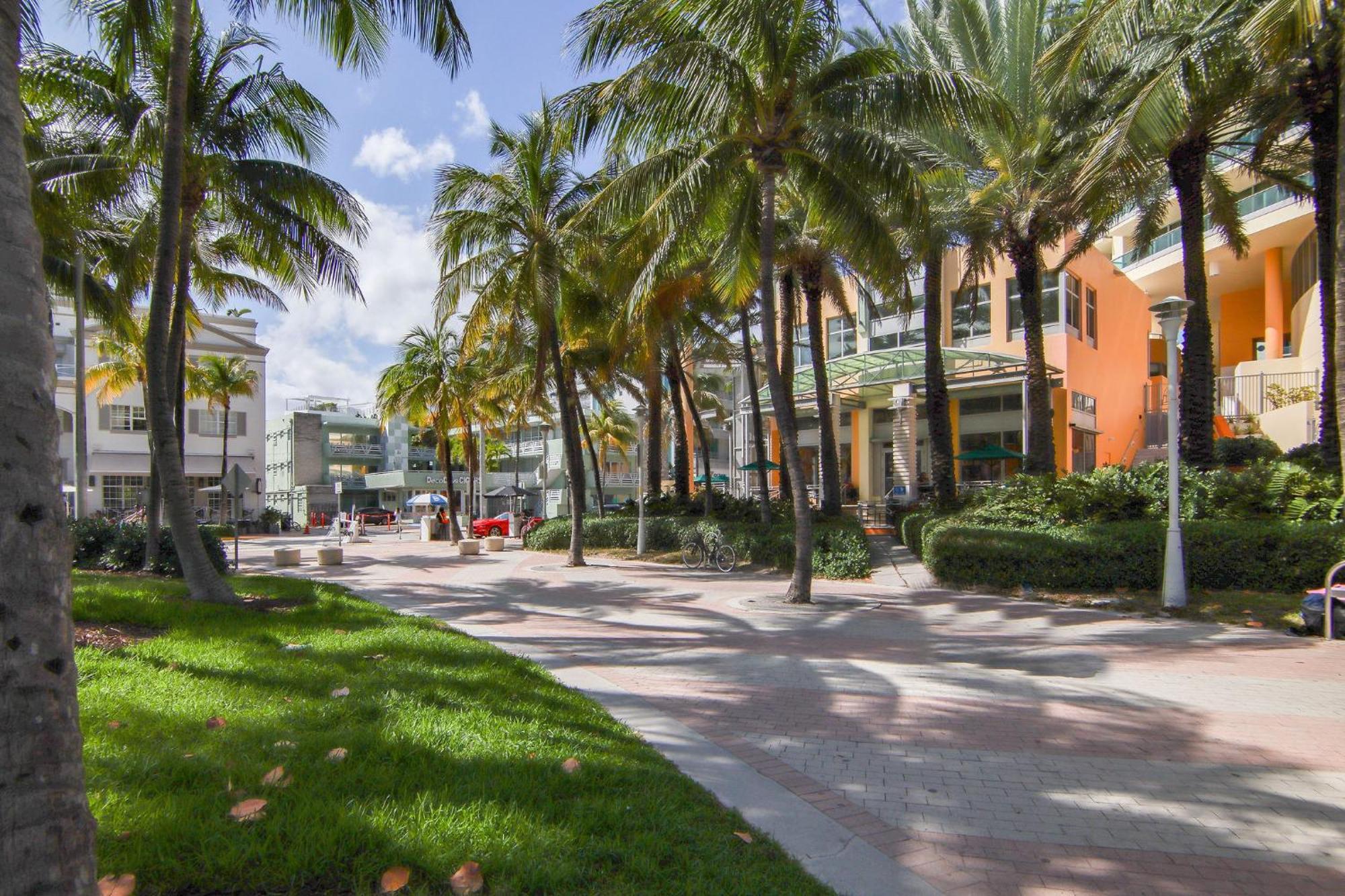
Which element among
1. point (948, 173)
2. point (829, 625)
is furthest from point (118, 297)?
point (948, 173)

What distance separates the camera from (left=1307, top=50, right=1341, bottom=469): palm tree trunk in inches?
507

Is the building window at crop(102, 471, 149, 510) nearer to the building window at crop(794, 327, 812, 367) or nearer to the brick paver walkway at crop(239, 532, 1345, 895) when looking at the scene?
the building window at crop(794, 327, 812, 367)

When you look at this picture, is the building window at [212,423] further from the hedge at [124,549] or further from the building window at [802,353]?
the hedge at [124,549]

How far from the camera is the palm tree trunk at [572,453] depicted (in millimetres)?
20141

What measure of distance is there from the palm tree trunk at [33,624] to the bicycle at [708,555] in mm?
16839

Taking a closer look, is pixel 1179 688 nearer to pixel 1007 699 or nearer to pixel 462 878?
pixel 1007 699

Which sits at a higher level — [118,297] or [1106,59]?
[1106,59]

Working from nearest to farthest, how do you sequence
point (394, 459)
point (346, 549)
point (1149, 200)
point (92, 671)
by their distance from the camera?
point (92, 671) < point (1149, 200) < point (346, 549) < point (394, 459)

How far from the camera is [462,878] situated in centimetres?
306

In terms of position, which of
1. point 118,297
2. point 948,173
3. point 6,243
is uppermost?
point 948,173

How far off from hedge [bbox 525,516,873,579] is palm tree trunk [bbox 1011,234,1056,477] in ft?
14.6

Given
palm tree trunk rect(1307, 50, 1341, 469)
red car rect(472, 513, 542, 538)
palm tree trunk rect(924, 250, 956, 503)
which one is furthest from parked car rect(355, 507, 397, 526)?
palm tree trunk rect(1307, 50, 1341, 469)

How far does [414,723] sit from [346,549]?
2614cm

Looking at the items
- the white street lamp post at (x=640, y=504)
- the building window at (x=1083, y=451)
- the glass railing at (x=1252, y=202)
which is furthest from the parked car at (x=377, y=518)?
the glass railing at (x=1252, y=202)
